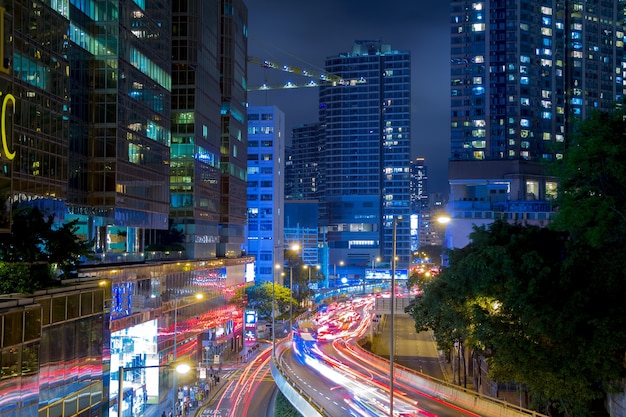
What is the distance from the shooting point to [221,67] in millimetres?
94688

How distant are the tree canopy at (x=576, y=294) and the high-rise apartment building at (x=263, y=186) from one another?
108 m

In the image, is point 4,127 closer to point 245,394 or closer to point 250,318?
point 245,394

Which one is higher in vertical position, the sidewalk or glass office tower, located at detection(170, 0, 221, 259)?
glass office tower, located at detection(170, 0, 221, 259)

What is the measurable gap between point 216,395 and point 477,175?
7252 centimetres

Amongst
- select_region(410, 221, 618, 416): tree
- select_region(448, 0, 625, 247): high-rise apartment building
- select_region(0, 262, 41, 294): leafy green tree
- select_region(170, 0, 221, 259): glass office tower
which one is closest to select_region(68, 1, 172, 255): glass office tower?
select_region(170, 0, 221, 259): glass office tower

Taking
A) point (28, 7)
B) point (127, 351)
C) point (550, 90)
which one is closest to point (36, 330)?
point (28, 7)

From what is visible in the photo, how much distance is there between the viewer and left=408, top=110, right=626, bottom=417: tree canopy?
3528cm

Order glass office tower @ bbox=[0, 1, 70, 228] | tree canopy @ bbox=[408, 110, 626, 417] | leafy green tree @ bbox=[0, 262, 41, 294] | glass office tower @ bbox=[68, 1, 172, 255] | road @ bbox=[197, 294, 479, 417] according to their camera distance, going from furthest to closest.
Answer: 1. glass office tower @ bbox=[68, 1, 172, 255]
2. road @ bbox=[197, 294, 479, 417]
3. glass office tower @ bbox=[0, 1, 70, 228]
4. tree canopy @ bbox=[408, 110, 626, 417]
5. leafy green tree @ bbox=[0, 262, 41, 294]

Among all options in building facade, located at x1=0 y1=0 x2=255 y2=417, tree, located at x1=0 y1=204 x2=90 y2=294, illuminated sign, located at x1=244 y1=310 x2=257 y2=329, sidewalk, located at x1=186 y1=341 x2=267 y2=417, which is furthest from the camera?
illuminated sign, located at x1=244 y1=310 x2=257 y2=329

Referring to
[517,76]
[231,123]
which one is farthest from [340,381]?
[517,76]

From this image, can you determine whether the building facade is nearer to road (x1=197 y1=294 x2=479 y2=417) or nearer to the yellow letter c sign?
the yellow letter c sign

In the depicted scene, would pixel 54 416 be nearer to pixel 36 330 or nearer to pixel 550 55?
pixel 36 330

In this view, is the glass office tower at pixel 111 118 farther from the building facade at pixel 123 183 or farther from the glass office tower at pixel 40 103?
the glass office tower at pixel 40 103

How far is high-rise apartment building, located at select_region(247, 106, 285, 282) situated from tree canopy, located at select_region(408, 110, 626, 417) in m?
108
